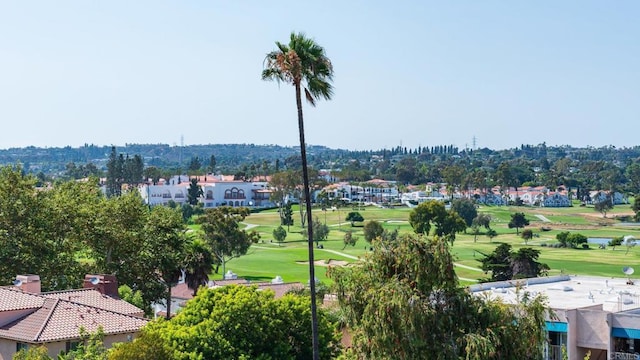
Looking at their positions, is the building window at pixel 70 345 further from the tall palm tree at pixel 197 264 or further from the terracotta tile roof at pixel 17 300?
the tall palm tree at pixel 197 264

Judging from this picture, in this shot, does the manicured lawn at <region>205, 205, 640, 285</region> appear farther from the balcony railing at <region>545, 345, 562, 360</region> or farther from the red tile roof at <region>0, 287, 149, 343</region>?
the red tile roof at <region>0, 287, 149, 343</region>

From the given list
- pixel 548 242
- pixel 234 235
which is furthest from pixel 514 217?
pixel 234 235

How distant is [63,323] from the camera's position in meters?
37.0

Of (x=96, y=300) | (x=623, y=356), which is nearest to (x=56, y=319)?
(x=96, y=300)

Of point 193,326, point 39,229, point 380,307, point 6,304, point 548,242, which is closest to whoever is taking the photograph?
point 380,307

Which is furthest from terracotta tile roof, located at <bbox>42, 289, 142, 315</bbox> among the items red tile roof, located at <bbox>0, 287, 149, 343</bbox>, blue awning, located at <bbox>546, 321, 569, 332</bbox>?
blue awning, located at <bbox>546, 321, 569, 332</bbox>

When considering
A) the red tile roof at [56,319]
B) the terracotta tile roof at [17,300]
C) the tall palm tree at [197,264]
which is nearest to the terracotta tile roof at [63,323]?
the red tile roof at [56,319]

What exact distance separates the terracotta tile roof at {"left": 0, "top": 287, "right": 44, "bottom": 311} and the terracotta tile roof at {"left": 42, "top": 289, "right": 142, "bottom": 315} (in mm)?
1120

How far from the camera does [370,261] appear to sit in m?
28.6

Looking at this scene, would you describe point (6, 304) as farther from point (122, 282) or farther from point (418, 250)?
point (122, 282)

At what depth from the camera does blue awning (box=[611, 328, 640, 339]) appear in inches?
1379

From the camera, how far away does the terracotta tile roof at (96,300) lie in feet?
136

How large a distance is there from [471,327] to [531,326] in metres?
1.63

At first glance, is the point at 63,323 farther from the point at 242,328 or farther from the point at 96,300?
the point at 242,328
